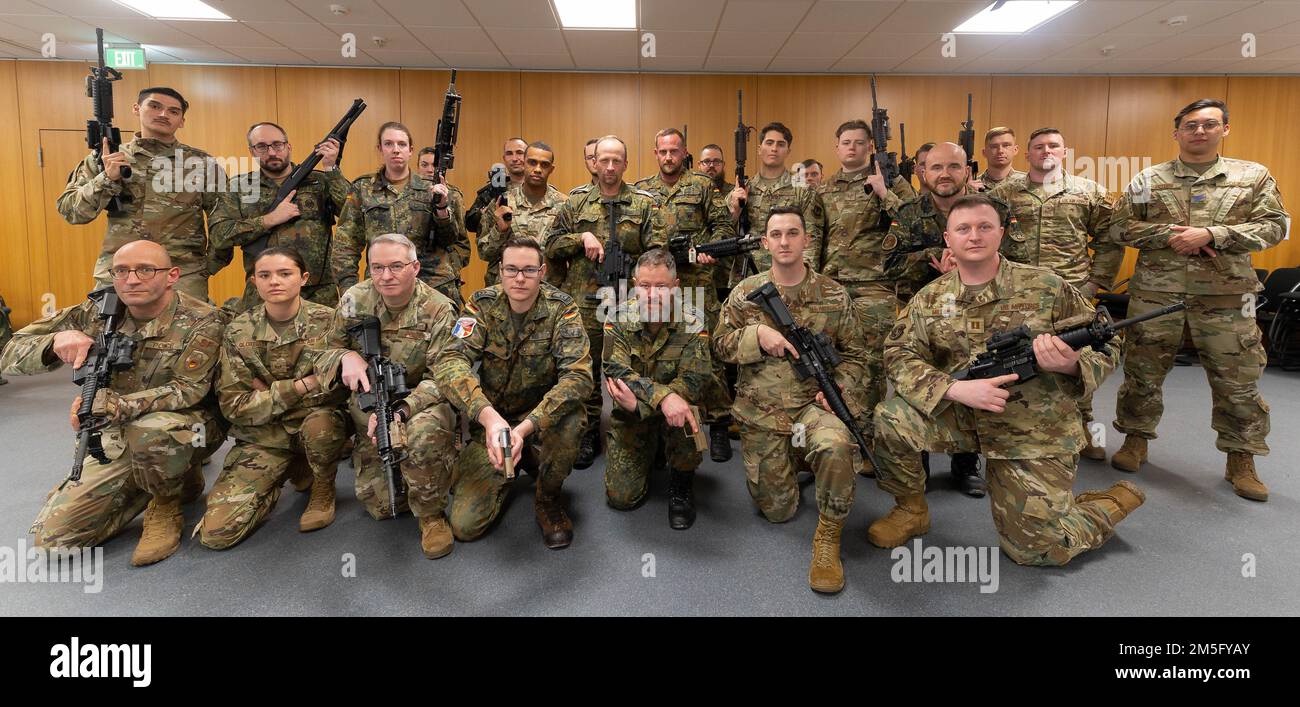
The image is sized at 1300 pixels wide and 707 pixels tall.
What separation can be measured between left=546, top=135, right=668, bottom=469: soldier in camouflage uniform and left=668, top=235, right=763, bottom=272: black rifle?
0.33ft

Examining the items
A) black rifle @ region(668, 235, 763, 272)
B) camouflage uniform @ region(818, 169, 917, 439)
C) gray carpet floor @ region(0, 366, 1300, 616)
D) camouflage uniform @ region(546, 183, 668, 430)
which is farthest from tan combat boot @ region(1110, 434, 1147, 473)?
camouflage uniform @ region(546, 183, 668, 430)

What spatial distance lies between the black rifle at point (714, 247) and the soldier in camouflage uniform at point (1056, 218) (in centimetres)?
168

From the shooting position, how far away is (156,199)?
3.41 m

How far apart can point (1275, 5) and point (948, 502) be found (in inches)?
228

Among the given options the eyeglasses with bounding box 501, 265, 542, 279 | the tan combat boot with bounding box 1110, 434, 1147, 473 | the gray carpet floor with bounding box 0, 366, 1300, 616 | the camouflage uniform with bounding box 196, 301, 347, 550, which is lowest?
the gray carpet floor with bounding box 0, 366, 1300, 616

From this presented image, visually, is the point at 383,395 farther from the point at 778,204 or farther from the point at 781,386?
the point at 778,204

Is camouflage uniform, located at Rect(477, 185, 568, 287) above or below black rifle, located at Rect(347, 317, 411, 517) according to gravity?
above

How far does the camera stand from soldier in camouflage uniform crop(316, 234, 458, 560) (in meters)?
2.59

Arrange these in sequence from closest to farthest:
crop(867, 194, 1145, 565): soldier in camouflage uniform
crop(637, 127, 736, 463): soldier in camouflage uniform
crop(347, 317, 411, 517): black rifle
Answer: crop(867, 194, 1145, 565): soldier in camouflage uniform
crop(347, 317, 411, 517): black rifle
crop(637, 127, 736, 463): soldier in camouflage uniform

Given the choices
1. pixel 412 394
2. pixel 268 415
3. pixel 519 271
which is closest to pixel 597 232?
pixel 519 271

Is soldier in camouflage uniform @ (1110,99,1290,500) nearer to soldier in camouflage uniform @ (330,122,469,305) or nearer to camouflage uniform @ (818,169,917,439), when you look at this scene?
camouflage uniform @ (818,169,917,439)

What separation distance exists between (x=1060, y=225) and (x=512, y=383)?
11.1ft

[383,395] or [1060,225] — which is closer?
[383,395]

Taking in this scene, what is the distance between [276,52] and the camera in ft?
21.7
